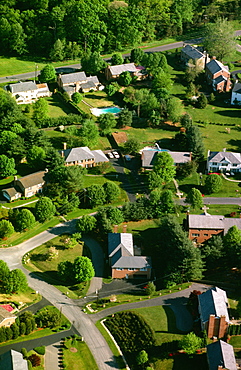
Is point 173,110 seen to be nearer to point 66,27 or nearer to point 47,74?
point 47,74

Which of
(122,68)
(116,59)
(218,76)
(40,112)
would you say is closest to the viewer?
(40,112)

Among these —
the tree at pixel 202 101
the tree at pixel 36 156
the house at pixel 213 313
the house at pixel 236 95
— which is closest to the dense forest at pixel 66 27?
the tree at pixel 202 101

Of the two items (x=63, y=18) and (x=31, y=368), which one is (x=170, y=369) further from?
(x=63, y=18)

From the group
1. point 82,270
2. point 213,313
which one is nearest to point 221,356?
point 213,313

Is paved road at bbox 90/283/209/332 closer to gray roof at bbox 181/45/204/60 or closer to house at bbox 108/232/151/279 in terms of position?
house at bbox 108/232/151/279

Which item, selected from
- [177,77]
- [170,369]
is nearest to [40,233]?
[170,369]

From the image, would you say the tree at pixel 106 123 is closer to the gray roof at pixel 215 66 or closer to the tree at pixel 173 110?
the tree at pixel 173 110

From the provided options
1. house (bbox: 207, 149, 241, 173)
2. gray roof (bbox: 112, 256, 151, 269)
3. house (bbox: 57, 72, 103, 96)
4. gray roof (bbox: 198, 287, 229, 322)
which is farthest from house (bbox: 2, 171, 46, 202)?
gray roof (bbox: 198, 287, 229, 322)
